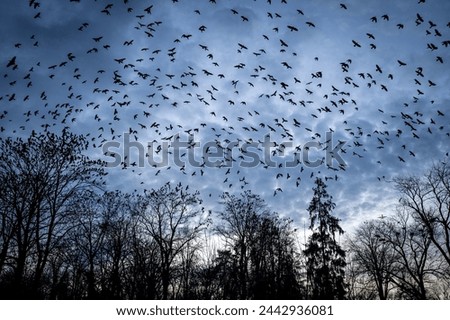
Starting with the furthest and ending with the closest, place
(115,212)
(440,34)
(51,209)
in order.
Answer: (115,212)
(51,209)
(440,34)

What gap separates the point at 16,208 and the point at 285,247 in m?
26.4

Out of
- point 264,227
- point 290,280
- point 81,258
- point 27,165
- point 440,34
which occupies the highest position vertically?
point 440,34

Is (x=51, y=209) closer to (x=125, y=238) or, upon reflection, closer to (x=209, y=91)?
(x=125, y=238)

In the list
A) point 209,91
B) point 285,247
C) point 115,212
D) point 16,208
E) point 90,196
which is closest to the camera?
point 209,91

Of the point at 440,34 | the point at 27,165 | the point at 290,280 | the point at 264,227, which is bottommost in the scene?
the point at 290,280

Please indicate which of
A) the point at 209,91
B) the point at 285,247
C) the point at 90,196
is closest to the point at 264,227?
the point at 285,247

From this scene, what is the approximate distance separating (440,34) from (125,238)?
2700 cm

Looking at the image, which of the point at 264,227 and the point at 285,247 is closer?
the point at 264,227

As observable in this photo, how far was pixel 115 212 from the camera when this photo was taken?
92.1ft

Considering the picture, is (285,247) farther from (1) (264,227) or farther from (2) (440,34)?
(2) (440,34)
